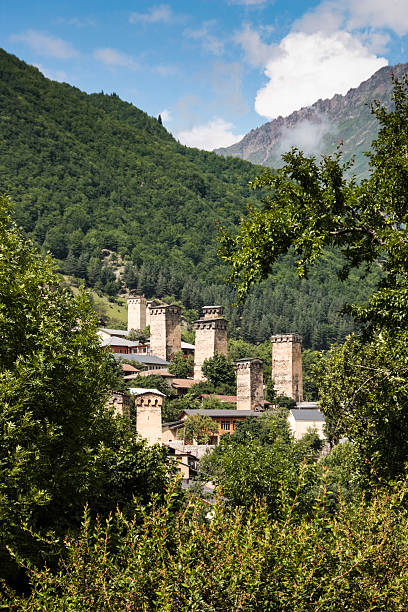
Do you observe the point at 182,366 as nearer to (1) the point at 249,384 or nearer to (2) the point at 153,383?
(1) the point at 249,384

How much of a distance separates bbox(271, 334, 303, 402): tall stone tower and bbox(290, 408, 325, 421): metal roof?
19.3 metres

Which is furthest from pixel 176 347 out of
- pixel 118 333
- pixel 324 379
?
pixel 324 379

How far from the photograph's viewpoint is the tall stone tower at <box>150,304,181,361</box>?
3839 inches

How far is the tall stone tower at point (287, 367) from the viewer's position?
9119 cm

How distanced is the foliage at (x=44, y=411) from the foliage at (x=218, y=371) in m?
67.5

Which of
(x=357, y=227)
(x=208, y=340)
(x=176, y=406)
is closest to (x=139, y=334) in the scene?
(x=208, y=340)

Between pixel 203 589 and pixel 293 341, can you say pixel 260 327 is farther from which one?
pixel 203 589

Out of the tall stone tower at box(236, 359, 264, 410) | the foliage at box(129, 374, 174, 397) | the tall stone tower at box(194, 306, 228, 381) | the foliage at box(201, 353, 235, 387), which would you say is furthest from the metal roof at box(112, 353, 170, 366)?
the tall stone tower at box(236, 359, 264, 410)

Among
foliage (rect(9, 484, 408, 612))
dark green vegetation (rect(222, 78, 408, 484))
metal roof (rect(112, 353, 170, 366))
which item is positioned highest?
dark green vegetation (rect(222, 78, 408, 484))

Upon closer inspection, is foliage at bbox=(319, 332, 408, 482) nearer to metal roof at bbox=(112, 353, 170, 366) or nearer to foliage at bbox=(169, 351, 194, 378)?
foliage at bbox=(169, 351, 194, 378)

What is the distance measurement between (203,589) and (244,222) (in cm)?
627

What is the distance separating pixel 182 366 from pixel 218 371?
24.9 feet

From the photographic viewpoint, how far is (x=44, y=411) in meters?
13.3

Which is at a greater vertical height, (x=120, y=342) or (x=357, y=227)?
(x=357, y=227)
